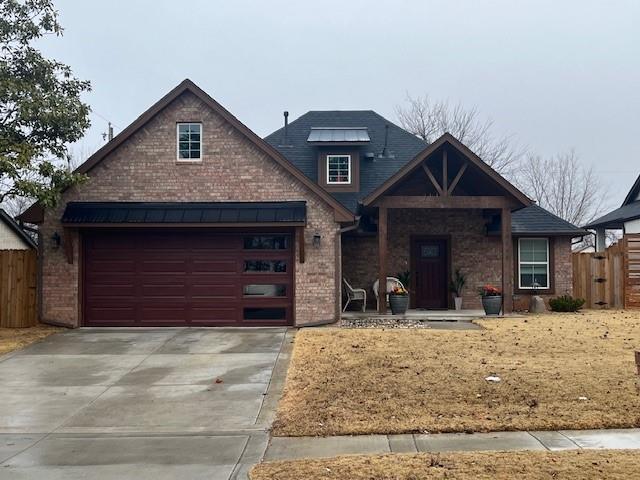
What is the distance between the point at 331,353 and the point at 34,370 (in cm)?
506

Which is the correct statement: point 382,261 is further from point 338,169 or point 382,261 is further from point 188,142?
point 188,142

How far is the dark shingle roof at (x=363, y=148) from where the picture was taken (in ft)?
66.2

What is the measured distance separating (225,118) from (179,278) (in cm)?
402

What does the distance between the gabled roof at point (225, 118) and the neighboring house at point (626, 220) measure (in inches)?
564

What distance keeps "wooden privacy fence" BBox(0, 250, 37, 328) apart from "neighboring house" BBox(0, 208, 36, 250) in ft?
30.4

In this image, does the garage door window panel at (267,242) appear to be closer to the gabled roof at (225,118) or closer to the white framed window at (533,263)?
the gabled roof at (225,118)

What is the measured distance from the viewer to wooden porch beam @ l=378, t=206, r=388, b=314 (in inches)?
635

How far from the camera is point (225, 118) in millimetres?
15070

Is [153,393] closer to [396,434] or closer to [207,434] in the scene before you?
[207,434]

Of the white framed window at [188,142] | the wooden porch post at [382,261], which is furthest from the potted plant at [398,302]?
the white framed window at [188,142]

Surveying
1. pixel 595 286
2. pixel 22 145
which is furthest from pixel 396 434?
pixel 595 286

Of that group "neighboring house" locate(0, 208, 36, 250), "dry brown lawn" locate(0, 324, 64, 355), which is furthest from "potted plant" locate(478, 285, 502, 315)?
"neighboring house" locate(0, 208, 36, 250)

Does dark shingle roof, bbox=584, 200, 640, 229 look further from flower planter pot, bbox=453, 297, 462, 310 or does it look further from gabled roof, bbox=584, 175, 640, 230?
flower planter pot, bbox=453, 297, 462, 310

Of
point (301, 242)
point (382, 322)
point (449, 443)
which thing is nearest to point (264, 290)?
point (301, 242)
